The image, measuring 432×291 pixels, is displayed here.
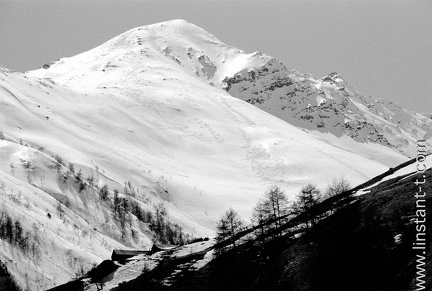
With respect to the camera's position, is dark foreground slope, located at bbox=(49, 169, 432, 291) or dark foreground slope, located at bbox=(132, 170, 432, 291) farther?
dark foreground slope, located at bbox=(49, 169, 432, 291)

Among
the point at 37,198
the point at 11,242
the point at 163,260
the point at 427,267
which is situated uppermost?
the point at 37,198

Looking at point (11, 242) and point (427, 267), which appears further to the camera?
point (11, 242)

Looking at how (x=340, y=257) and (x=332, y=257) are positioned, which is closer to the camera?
(x=340, y=257)

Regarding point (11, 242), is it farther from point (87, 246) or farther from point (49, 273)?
point (87, 246)

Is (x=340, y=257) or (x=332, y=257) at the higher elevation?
(x=332, y=257)

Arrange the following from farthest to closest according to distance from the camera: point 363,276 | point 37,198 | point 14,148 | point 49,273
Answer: point 14,148 → point 37,198 → point 49,273 → point 363,276

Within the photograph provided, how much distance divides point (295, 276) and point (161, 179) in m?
125

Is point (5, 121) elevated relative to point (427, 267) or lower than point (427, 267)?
elevated

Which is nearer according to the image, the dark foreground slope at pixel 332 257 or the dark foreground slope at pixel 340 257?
the dark foreground slope at pixel 340 257

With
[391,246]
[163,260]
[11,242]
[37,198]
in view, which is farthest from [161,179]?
[391,246]

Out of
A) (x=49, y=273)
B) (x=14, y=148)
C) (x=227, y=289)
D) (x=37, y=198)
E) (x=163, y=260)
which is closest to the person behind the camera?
(x=227, y=289)

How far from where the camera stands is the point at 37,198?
4323 inches

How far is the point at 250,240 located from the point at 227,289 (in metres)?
10.6

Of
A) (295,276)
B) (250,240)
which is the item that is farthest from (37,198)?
(295,276)
